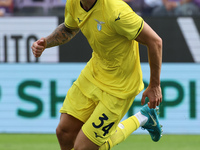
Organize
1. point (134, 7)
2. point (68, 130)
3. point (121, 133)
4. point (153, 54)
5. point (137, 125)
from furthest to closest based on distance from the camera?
1. point (134, 7)
2. point (137, 125)
3. point (121, 133)
4. point (68, 130)
5. point (153, 54)

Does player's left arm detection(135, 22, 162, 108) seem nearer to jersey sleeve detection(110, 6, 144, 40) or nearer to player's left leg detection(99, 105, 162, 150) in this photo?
jersey sleeve detection(110, 6, 144, 40)

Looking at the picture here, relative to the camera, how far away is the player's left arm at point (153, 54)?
4.34m

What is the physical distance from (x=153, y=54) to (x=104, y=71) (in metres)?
0.63

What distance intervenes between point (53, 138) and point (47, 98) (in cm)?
96

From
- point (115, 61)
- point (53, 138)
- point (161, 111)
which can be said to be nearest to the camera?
point (115, 61)

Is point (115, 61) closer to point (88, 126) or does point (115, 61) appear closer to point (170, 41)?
point (88, 126)

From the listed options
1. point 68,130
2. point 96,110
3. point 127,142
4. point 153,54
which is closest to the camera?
point 153,54

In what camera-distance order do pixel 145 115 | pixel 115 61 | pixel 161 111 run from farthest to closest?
pixel 161 111, pixel 145 115, pixel 115 61

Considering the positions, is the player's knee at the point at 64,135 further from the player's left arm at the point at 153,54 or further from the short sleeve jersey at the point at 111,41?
the player's left arm at the point at 153,54

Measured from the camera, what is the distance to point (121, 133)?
5.28 metres

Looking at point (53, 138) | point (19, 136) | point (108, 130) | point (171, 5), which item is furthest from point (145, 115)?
point (171, 5)

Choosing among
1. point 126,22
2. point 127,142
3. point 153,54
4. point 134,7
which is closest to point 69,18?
point 126,22

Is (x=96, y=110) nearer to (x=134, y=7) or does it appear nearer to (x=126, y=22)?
(x=126, y=22)

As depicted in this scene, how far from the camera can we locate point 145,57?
29.4 ft
